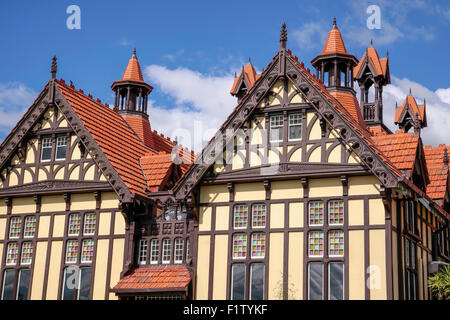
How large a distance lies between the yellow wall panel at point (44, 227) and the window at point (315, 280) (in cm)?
1270

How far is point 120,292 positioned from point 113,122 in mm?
10533

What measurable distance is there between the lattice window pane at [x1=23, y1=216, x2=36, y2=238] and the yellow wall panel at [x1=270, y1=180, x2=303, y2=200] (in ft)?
38.6

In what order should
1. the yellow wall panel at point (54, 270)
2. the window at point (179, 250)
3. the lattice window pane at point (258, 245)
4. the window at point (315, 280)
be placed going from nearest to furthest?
the window at point (315, 280) < the lattice window pane at point (258, 245) < the window at point (179, 250) < the yellow wall panel at point (54, 270)

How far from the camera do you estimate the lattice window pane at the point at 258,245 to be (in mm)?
30859

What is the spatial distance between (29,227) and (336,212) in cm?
1471

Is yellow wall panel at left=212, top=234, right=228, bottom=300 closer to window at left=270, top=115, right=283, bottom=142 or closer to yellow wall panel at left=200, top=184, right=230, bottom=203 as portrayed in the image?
yellow wall panel at left=200, top=184, right=230, bottom=203

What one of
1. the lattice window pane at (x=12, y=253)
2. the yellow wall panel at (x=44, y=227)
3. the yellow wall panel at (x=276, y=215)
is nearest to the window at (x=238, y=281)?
the yellow wall panel at (x=276, y=215)

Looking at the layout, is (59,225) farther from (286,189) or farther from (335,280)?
(335,280)

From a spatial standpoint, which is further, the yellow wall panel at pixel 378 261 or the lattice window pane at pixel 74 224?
the lattice window pane at pixel 74 224

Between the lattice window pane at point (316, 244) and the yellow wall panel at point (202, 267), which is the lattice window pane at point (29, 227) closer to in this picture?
the yellow wall panel at point (202, 267)

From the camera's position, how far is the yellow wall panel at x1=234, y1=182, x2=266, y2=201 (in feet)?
103

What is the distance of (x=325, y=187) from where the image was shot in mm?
30469

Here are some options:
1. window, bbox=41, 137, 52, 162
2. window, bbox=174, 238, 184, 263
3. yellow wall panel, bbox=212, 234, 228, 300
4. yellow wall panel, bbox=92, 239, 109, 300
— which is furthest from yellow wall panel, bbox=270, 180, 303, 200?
window, bbox=41, 137, 52, 162
